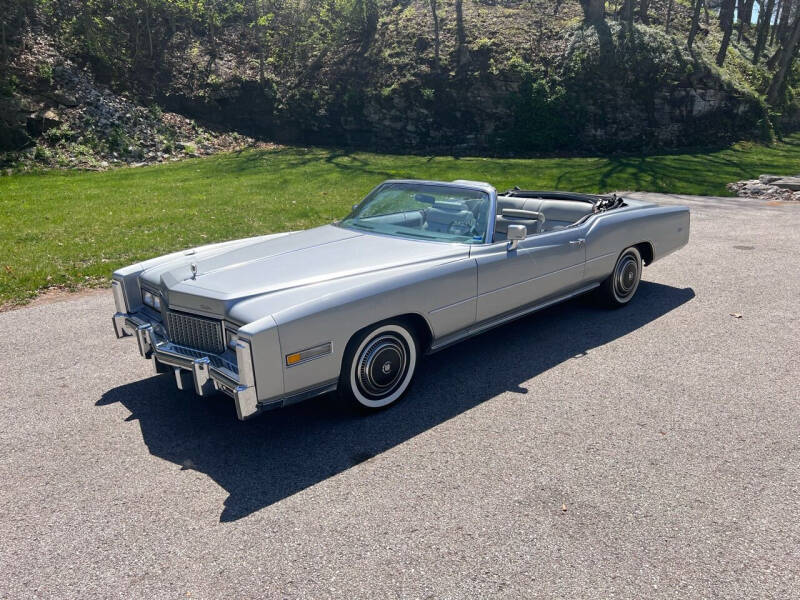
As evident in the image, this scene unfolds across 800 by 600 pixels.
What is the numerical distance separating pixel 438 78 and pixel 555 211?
16646mm

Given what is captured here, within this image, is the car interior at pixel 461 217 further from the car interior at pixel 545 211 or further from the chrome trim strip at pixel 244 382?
the chrome trim strip at pixel 244 382

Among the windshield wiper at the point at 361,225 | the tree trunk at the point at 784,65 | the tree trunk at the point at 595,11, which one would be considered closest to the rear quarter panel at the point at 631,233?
the windshield wiper at the point at 361,225

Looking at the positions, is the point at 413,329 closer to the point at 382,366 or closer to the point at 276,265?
the point at 382,366

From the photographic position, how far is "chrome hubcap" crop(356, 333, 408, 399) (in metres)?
3.80

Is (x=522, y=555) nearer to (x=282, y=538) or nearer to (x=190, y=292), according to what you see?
(x=282, y=538)

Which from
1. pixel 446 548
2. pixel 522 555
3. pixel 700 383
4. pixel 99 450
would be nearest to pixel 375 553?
pixel 446 548

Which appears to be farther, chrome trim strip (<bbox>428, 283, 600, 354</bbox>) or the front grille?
chrome trim strip (<bbox>428, 283, 600, 354</bbox>)

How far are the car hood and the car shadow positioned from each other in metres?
0.80

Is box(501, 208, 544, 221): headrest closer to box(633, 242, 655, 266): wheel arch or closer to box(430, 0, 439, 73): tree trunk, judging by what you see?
box(633, 242, 655, 266): wheel arch

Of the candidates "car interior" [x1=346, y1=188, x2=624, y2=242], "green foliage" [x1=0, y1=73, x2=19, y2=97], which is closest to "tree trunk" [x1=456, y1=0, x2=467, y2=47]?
"green foliage" [x1=0, y1=73, x2=19, y2=97]

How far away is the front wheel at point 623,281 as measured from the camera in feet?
19.0

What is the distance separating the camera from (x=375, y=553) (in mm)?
2684

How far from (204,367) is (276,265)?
3.08 ft

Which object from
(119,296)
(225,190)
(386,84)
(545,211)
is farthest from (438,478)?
(386,84)
